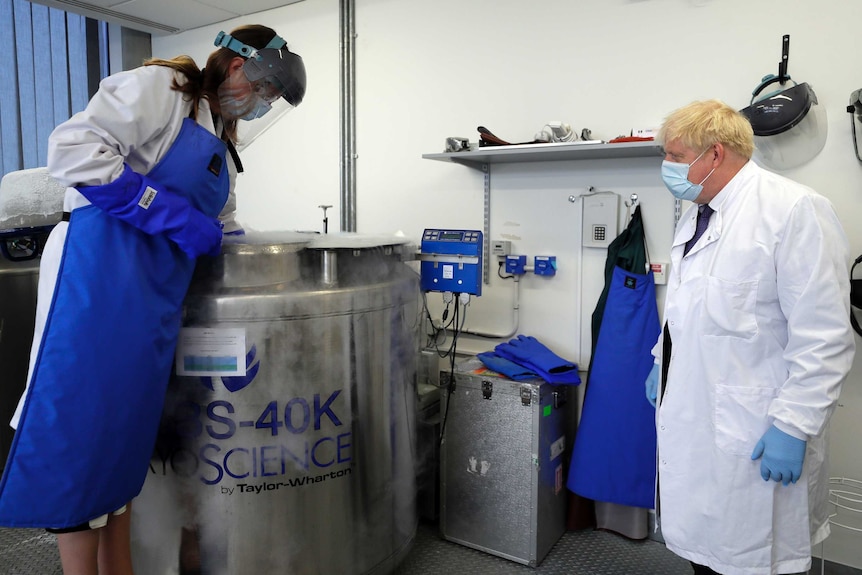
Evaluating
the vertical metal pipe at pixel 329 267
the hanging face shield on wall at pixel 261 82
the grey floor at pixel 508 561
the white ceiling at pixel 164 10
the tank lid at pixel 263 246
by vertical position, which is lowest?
the grey floor at pixel 508 561

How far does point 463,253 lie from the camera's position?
6.45ft

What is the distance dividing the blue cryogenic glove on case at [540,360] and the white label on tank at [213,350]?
3.33 feet

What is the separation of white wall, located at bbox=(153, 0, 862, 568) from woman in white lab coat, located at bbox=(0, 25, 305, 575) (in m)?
1.17

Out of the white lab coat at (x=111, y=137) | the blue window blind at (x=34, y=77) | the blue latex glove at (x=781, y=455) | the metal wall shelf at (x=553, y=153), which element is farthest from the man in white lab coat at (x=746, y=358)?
the blue window blind at (x=34, y=77)

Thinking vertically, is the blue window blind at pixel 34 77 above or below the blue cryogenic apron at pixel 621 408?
above

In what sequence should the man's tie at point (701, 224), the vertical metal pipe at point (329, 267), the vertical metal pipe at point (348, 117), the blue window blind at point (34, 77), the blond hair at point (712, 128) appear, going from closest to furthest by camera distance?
the blond hair at point (712, 128) → the man's tie at point (701, 224) → the vertical metal pipe at point (329, 267) → the vertical metal pipe at point (348, 117) → the blue window blind at point (34, 77)

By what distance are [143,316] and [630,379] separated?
4.94ft

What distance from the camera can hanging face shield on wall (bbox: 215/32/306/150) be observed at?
1.37 m

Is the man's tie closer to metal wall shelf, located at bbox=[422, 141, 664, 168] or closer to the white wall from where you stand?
metal wall shelf, located at bbox=[422, 141, 664, 168]

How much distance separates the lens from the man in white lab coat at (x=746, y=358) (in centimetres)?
118

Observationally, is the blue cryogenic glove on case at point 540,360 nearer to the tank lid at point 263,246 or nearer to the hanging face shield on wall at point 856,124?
the tank lid at point 263,246

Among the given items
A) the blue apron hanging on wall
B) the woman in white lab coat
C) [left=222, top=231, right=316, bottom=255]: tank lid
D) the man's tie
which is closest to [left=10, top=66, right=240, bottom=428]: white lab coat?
the woman in white lab coat

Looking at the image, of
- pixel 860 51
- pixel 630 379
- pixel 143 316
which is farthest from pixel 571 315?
pixel 143 316

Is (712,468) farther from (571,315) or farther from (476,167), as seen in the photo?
(476,167)
